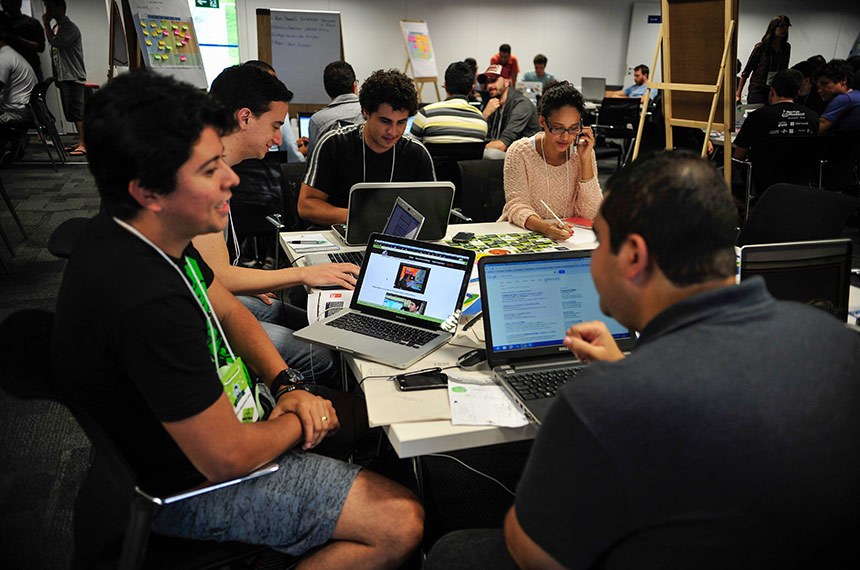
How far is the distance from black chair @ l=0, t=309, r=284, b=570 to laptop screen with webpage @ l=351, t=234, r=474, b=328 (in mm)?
609

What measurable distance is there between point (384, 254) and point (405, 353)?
0.35m

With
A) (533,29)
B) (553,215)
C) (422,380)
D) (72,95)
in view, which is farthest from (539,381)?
(533,29)

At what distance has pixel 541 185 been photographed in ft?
9.23

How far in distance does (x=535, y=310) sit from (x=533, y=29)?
10722 mm

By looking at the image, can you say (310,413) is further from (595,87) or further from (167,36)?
(595,87)

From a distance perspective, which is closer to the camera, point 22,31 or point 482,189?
point 482,189

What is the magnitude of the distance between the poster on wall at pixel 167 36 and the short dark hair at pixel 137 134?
2.68m

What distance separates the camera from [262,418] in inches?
55.9

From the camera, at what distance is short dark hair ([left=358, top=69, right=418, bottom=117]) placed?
263cm

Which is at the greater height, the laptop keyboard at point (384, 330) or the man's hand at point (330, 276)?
the man's hand at point (330, 276)

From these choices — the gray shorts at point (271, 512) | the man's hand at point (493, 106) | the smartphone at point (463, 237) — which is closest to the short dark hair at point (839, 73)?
the man's hand at point (493, 106)

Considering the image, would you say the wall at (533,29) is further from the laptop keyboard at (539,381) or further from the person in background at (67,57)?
the laptop keyboard at (539,381)

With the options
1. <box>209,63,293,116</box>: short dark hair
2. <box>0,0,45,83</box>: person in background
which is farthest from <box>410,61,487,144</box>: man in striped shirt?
<box>0,0,45,83</box>: person in background

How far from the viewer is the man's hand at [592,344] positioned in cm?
128
